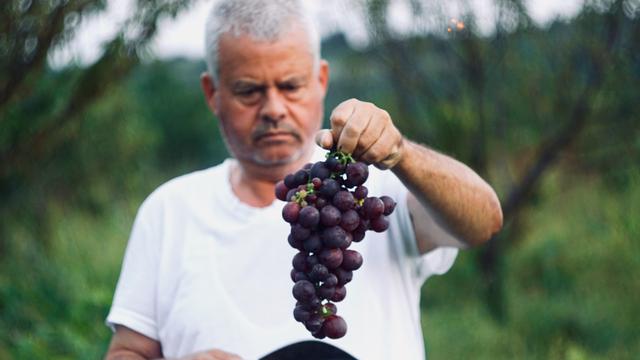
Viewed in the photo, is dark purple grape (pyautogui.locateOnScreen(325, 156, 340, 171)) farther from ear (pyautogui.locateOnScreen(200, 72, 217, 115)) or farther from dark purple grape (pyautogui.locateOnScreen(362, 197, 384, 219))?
ear (pyautogui.locateOnScreen(200, 72, 217, 115))

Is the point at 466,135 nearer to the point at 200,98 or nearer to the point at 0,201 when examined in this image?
the point at 0,201

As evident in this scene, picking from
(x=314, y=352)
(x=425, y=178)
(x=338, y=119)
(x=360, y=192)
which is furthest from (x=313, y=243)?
(x=314, y=352)

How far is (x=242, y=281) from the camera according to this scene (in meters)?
2.42

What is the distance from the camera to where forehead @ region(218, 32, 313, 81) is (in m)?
2.40

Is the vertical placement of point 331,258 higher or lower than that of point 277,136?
lower

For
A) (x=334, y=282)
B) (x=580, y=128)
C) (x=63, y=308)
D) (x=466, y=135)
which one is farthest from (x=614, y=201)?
(x=334, y=282)

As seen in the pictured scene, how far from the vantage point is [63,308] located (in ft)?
17.5

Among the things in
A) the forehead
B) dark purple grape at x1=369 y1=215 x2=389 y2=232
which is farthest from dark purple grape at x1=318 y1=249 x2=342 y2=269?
the forehead

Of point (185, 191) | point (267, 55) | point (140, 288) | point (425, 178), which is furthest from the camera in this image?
point (185, 191)

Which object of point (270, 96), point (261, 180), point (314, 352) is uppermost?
point (270, 96)

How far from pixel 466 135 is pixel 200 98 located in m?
9.27

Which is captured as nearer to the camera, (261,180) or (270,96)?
(270,96)

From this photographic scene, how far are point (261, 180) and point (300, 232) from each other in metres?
0.85

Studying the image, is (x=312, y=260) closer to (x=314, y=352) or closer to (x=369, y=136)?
(x=369, y=136)
